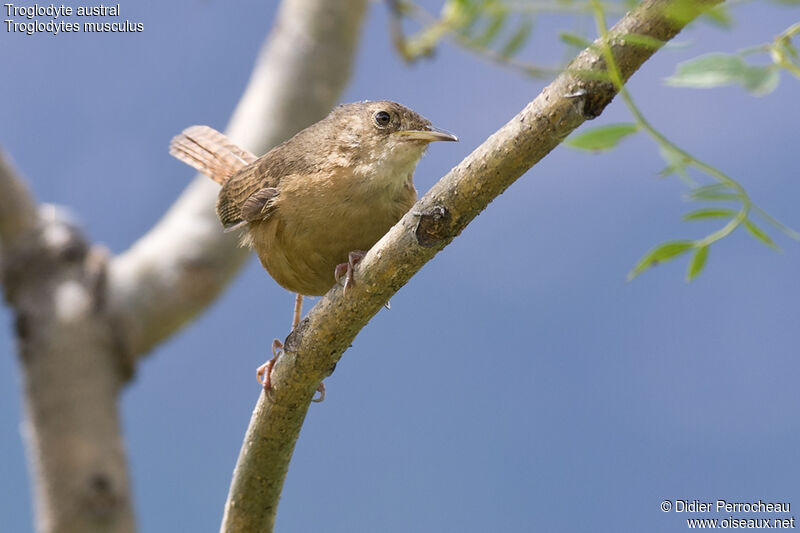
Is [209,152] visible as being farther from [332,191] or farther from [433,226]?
[433,226]

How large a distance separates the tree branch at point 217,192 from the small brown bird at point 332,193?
115 inches

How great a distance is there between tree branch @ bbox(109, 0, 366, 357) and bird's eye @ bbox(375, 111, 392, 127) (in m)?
3.12

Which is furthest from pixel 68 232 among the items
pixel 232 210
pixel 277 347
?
pixel 277 347

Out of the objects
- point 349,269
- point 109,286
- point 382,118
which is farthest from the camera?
point 109,286

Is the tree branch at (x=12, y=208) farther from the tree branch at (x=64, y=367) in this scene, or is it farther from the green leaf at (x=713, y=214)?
the green leaf at (x=713, y=214)

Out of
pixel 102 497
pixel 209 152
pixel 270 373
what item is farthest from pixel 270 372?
pixel 102 497

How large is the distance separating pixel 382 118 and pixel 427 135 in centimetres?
26

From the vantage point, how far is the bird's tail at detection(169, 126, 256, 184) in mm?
4629

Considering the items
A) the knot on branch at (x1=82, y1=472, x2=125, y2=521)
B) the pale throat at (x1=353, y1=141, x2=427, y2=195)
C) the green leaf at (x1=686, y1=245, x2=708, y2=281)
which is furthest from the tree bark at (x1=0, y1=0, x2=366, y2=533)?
the green leaf at (x1=686, y1=245, x2=708, y2=281)

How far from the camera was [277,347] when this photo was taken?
11.3 feet

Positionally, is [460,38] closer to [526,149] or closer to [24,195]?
[526,149]

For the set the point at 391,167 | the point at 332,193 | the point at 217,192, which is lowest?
the point at 332,193

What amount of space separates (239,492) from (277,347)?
1.95ft

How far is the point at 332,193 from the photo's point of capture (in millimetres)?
3193
